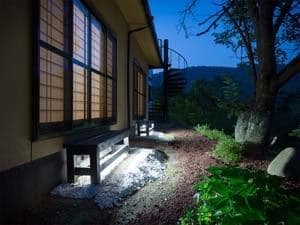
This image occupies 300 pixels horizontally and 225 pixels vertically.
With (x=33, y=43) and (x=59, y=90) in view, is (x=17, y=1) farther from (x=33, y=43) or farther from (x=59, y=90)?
(x=59, y=90)

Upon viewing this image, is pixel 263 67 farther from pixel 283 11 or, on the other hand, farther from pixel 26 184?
pixel 26 184

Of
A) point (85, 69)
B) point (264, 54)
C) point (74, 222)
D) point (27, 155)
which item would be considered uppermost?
point (264, 54)

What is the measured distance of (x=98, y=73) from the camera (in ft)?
25.0

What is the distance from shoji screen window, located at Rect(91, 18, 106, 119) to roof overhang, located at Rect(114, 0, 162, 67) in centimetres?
158

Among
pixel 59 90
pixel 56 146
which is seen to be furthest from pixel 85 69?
pixel 56 146

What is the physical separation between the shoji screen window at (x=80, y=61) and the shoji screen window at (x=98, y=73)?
528 millimetres

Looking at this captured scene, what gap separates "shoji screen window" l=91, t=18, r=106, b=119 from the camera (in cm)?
738

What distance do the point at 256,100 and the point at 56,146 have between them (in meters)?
6.17

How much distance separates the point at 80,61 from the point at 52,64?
1487mm

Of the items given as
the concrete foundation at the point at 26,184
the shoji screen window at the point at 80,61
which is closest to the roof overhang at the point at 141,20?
the shoji screen window at the point at 80,61

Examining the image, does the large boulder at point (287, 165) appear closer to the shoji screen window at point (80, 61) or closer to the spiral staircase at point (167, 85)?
the shoji screen window at point (80, 61)

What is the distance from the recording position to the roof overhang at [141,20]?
9.15m

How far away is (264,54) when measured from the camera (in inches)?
374

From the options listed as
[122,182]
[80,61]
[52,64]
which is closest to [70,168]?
[122,182]
